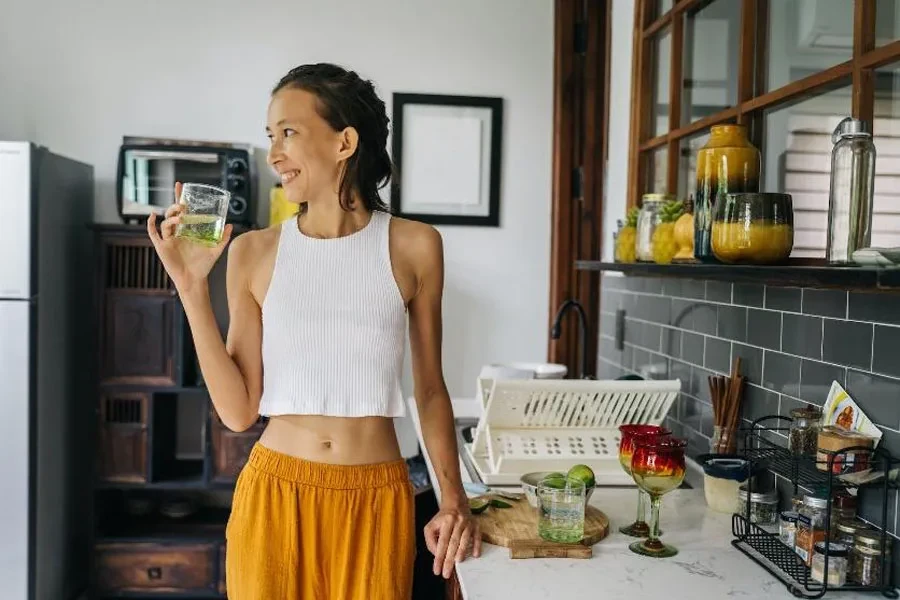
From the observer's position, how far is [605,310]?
2.98 meters

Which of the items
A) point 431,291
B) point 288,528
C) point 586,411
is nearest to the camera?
point 288,528

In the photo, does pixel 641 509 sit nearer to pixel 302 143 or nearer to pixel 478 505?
pixel 478 505

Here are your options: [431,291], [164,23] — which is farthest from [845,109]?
[164,23]

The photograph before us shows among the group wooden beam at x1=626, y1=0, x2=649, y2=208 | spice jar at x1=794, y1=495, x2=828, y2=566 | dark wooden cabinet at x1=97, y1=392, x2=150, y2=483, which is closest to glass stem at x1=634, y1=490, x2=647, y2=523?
spice jar at x1=794, y1=495, x2=828, y2=566

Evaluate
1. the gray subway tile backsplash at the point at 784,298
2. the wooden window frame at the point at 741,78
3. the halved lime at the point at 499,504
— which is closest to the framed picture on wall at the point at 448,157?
the wooden window frame at the point at 741,78

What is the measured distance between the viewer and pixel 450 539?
1.43m

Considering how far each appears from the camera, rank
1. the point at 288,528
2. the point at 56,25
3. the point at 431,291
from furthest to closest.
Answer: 1. the point at 56,25
2. the point at 431,291
3. the point at 288,528

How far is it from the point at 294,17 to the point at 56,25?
37.8 inches

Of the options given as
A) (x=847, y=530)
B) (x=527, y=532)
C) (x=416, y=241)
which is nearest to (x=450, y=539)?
(x=527, y=532)

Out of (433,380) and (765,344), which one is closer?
(433,380)

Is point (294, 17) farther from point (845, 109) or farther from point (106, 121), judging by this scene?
point (845, 109)

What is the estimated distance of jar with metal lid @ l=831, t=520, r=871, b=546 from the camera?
134 centimetres

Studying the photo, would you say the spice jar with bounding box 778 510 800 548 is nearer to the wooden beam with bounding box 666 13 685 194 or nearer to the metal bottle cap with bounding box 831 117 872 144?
the metal bottle cap with bounding box 831 117 872 144

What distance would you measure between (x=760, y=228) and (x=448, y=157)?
90.5 inches
